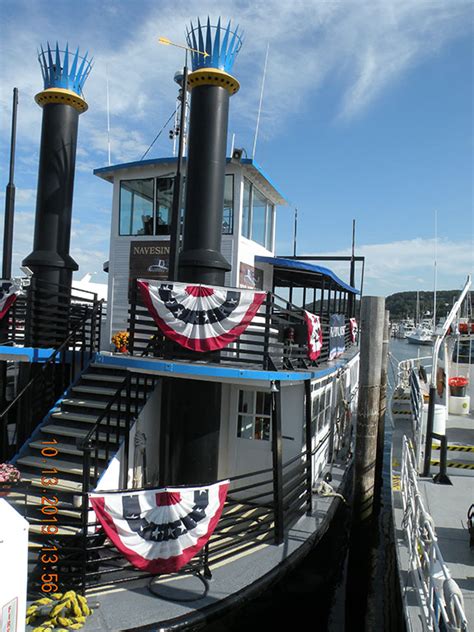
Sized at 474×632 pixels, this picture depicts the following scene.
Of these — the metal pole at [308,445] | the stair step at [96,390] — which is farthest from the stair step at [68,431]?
the metal pole at [308,445]

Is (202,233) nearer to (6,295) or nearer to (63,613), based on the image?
(6,295)

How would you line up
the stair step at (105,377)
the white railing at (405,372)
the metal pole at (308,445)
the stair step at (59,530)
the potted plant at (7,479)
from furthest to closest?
the white railing at (405,372)
the stair step at (105,377)
the metal pole at (308,445)
the potted plant at (7,479)
the stair step at (59,530)

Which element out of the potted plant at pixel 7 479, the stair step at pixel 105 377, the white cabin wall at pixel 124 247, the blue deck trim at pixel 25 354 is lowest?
the potted plant at pixel 7 479

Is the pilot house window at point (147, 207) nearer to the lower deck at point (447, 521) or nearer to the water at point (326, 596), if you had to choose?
the water at point (326, 596)

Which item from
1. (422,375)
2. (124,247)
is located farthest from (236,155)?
(422,375)

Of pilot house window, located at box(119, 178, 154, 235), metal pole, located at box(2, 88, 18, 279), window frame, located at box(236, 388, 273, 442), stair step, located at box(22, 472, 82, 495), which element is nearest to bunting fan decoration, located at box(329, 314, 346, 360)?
window frame, located at box(236, 388, 273, 442)

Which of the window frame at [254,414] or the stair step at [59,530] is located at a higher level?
the window frame at [254,414]

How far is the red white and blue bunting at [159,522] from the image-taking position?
6023 millimetres

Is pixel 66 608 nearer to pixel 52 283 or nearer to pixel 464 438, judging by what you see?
pixel 52 283

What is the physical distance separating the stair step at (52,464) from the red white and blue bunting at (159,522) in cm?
208

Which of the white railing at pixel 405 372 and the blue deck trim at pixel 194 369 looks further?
the white railing at pixel 405 372

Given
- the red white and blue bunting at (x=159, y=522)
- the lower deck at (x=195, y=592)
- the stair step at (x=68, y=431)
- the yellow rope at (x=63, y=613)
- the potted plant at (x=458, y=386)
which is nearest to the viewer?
the yellow rope at (x=63, y=613)

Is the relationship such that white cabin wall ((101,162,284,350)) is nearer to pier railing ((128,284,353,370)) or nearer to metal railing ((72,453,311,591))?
pier railing ((128,284,353,370))
